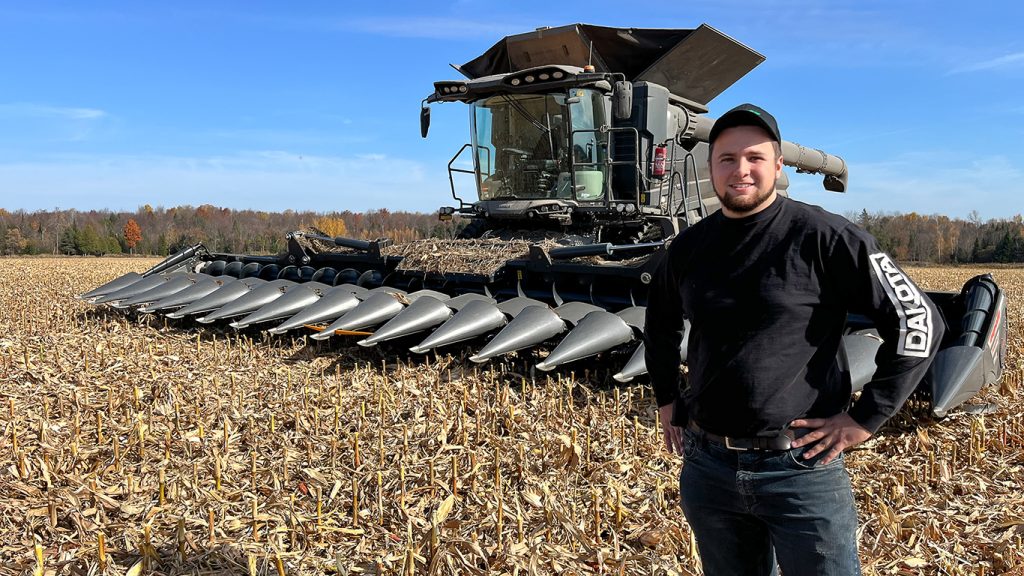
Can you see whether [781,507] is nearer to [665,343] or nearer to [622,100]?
[665,343]

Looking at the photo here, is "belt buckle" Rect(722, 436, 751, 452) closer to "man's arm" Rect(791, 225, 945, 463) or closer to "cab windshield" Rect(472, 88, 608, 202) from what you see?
"man's arm" Rect(791, 225, 945, 463)

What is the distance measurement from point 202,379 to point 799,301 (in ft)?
13.7

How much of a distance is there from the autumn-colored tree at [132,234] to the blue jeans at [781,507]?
4892 centimetres

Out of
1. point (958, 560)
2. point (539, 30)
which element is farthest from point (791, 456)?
point (539, 30)

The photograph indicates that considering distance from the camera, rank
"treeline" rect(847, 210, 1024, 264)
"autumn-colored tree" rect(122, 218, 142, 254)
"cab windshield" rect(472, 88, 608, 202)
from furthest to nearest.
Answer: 1. "autumn-colored tree" rect(122, 218, 142, 254)
2. "treeline" rect(847, 210, 1024, 264)
3. "cab windshield" rect(472, 88, 608, 202)

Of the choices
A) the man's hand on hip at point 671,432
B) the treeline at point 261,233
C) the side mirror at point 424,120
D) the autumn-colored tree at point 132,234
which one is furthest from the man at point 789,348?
the autumn-colored tree at point 132,234

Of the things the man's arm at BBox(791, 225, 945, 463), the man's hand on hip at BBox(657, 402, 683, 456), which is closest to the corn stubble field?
the man's hand on hip at BBox(657, 402, 683, 456)

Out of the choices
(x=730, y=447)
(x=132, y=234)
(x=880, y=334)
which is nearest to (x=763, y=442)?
(x=730, y=447)

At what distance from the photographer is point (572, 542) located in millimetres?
2697

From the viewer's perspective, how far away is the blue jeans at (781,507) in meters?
1.71

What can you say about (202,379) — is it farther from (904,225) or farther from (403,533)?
(904,225)

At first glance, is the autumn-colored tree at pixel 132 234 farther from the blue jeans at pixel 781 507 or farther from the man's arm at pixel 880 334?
the man's arm at pixel 880 334

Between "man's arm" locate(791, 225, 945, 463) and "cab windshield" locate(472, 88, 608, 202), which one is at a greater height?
"cab windshield" locate(472, 88, 608, 202)

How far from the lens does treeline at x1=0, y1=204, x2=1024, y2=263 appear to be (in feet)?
121
